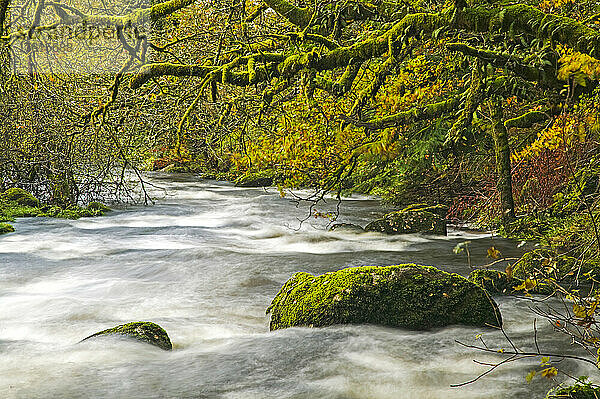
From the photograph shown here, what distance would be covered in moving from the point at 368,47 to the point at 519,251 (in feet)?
18.3

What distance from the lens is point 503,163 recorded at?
9789 millimetres

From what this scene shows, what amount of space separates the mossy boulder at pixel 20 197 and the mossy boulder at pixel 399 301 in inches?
479

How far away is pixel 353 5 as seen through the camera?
6.64m

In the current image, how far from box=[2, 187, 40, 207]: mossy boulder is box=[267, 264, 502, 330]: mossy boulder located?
12156 millimetres

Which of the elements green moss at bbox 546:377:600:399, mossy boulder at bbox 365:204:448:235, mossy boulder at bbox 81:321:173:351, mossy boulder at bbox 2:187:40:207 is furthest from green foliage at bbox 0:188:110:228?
green moss at bbox 546:377:600:399

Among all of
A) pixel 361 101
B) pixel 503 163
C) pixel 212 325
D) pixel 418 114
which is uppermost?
pixel 361 101

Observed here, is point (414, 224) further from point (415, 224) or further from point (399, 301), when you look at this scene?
point (399, 301)

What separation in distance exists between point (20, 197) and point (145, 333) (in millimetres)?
12097

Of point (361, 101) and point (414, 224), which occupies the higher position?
point (361, 101)

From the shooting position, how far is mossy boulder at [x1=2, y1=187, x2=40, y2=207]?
16.4 metres

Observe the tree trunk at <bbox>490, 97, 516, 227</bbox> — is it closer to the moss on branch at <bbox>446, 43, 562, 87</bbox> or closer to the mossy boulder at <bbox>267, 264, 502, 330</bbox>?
the moss on branch at <bbox>446, 43, 562, 87</bbox>

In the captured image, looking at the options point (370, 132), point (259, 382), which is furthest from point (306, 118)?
point (259, 382)

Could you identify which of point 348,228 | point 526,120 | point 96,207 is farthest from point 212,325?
point 96,207

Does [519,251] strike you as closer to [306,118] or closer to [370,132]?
[370,132]
